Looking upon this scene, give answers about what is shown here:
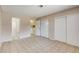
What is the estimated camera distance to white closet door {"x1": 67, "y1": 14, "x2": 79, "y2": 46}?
5411mm

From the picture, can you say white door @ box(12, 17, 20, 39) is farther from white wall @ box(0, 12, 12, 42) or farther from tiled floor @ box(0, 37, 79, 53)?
tiled floor @ box(0, 37, 79, 53)

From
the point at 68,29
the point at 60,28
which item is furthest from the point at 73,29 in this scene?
the point at 60,28

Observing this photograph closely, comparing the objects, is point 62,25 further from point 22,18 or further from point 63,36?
point 22,18

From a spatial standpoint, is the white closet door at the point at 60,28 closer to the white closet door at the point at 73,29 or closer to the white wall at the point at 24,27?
the white closet door at the point at 73,29

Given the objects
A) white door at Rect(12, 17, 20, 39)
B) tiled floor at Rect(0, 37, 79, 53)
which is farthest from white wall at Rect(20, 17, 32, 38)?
tiled floor at Rect(0, 37, 79, 53)

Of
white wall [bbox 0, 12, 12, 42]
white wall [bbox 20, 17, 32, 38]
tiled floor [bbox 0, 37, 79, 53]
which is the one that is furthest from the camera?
white wall [bbox 20, 17, 32, 38]

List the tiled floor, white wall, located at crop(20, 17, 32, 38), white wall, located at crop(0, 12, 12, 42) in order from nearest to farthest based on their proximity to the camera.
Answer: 1. the tiled floor
2. white wall, located at crop(0, 12, 12, 42)
3. white wall, located at crop(20, 17, 32, 38)

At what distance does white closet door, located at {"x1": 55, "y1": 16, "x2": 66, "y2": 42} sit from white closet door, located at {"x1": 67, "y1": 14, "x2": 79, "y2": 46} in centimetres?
48

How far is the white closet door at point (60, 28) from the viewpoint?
6637 millimetres

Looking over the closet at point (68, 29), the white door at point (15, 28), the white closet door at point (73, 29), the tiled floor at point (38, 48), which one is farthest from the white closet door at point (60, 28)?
the white door at point (15, 28)

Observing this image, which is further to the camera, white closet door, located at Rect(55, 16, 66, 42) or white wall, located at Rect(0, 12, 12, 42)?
white wall, located at Rect(0, 12, 12, 42)

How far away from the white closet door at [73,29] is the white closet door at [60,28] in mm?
478

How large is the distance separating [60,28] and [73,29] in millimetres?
1454
